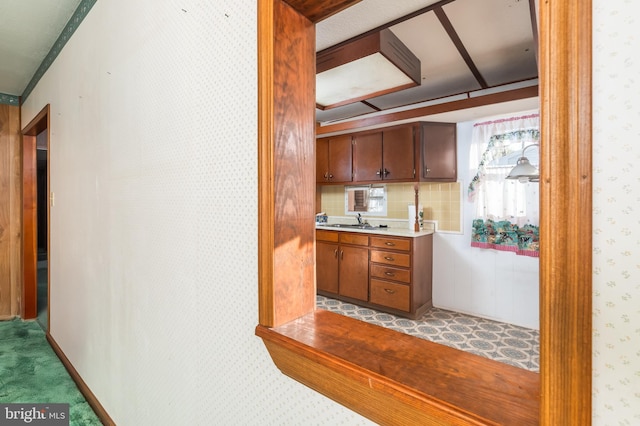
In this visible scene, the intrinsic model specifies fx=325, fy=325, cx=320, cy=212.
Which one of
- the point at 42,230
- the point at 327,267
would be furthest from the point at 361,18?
the point at 42,230

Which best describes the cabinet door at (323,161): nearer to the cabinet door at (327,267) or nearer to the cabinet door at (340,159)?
the cabinet door at (340,159)

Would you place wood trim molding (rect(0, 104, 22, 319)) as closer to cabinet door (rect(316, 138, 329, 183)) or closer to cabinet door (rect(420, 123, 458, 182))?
cabinet door (rect(316, 138, 329, 183))

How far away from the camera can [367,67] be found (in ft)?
8.04

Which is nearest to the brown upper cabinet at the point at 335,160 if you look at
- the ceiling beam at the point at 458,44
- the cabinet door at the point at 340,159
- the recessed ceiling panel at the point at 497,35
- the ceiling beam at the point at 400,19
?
the cabinet door at the point at 340,159

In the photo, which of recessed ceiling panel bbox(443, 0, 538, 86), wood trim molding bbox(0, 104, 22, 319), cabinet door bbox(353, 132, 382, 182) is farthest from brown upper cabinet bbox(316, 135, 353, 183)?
wood trim molding bbox(0, 104, 22, 319)

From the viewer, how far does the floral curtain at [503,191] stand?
3.30 meters

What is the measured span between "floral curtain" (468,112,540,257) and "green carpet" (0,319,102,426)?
3.69m

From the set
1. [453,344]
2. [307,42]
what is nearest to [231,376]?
[307,42]

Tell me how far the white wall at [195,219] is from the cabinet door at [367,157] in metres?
3.08

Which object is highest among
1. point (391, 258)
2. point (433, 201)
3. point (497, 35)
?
point (497, 35)

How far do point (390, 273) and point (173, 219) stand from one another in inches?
115

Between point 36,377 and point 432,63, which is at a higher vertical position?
point 432,63

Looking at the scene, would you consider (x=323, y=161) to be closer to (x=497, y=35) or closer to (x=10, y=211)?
(x=497, y=35)

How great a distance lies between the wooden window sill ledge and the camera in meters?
0.55
